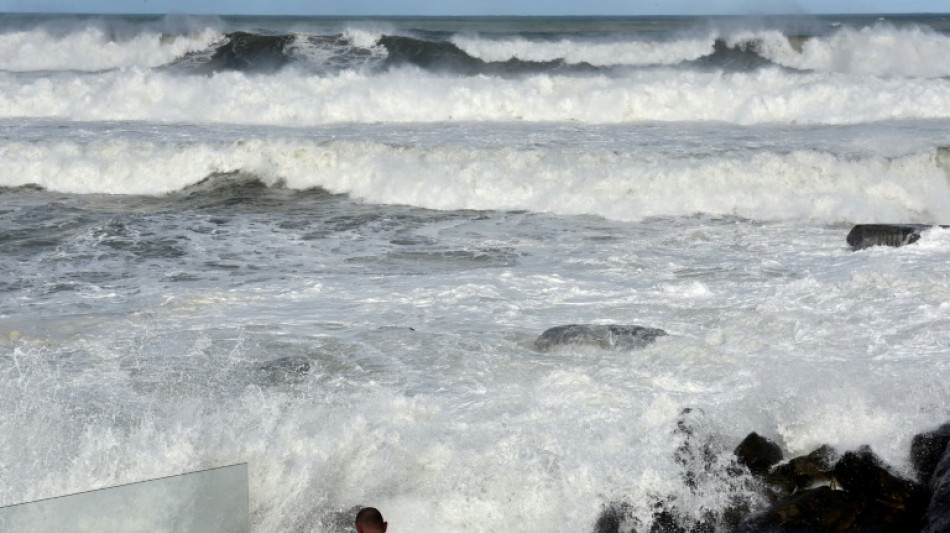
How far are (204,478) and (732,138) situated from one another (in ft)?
51.1

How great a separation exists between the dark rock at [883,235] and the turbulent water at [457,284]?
0.23 m

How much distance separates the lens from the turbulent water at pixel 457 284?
5254mm

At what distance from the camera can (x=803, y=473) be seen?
190 inches

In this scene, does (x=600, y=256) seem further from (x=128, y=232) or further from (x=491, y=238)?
(x=128, y=232)

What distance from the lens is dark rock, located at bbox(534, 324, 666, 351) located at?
685 centimetres

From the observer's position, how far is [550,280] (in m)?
9.09

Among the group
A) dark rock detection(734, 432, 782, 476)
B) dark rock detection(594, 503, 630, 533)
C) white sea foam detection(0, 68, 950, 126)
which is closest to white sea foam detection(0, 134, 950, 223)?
white sea foam detection(0, 68, 950, 126)

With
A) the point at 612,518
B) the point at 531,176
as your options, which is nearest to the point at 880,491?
the point at 612,518

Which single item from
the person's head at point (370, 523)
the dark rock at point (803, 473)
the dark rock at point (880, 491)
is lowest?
the dark rock at point (803, 473)

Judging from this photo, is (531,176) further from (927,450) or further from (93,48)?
(93,48)

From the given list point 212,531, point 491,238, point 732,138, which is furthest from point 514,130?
point 212,531

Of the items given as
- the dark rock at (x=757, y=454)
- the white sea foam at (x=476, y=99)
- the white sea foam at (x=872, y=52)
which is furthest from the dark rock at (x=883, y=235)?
the white sea foam at (x=872, y=52)

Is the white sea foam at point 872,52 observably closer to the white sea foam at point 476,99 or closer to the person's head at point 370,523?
the white sea foam at point 476,99

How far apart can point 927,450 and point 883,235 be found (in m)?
5.51
